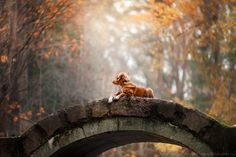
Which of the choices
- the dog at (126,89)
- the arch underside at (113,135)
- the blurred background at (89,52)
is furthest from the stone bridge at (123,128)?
the blurred background at (89,52)

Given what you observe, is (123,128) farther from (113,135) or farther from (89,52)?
(89,52)

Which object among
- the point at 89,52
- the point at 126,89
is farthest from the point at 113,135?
the point at 89,52

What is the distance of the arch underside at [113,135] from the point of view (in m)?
10.6

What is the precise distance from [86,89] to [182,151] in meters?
6.75

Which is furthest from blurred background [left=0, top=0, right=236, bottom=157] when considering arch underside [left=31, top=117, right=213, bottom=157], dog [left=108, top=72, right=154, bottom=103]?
dog [left=108, top=72, right=154, bottom=103]

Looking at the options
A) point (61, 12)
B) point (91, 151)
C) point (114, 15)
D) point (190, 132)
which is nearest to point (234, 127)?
point (190, 132)

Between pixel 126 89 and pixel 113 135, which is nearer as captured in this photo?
pixel 126 89

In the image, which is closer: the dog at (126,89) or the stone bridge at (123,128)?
the stone bridge at (123,128)

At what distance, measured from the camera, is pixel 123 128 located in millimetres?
11148

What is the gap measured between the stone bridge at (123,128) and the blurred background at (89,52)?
4.71 meters

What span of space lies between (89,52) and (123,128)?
53.9 ft

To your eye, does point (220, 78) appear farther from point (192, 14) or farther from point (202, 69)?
point (192, 14)

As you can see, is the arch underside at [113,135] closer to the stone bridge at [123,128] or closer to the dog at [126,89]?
the stone bridge at [123,128]

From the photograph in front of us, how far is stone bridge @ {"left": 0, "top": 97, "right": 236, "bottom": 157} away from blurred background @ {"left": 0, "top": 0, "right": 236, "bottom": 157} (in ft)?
15.4
